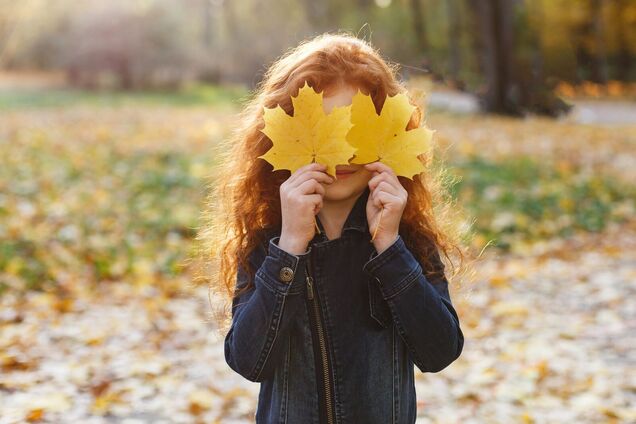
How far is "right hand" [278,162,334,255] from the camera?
4.88 ft

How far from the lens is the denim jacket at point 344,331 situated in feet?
5.03

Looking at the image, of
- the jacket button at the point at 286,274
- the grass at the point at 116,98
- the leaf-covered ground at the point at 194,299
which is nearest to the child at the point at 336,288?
the jacket button at the point at 286,274

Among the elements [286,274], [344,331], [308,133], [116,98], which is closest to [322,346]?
[344,331]

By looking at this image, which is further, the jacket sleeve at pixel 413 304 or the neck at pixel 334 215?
the neck at pixel 334 215

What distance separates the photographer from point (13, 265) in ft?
16.1

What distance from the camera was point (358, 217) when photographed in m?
1.64

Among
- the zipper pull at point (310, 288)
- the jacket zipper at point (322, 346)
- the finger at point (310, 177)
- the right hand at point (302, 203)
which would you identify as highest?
the finger at point (310, 177)

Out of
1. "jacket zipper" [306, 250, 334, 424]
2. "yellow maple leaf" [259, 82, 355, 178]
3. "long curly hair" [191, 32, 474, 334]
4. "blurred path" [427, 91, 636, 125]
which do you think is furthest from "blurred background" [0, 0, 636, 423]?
"blurred path" [427, 91, 636, 125]

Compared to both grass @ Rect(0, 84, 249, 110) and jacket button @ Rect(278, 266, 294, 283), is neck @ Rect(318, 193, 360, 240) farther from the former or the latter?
grass @ Rect(0, 84, 249, 110)

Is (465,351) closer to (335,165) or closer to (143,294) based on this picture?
(143,294)

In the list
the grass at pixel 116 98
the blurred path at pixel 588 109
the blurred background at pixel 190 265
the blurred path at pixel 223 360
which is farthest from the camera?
the grass at pixel 116 98

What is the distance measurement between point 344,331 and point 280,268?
224 millimetres

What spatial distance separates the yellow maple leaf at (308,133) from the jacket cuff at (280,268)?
18 cm

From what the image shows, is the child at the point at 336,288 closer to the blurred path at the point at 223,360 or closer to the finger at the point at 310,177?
the finger at the point at 310,177
